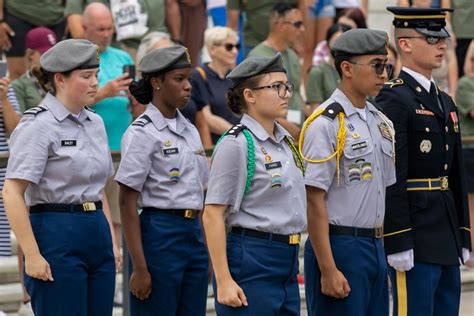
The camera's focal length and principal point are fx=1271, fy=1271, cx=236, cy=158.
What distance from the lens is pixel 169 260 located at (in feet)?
21.6

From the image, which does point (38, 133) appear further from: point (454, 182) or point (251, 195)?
point (454, 182)

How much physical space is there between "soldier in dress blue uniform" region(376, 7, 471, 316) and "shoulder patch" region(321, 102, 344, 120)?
491 millimetres

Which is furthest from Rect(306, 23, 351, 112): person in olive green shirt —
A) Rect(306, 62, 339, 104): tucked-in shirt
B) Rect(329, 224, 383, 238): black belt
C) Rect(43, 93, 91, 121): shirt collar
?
Rect(43, 93, 91, 121): shirt collar

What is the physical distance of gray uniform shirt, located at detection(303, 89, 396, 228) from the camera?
6219 mm

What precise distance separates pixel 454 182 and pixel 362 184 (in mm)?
921

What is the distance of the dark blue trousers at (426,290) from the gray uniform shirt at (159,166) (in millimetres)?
1161

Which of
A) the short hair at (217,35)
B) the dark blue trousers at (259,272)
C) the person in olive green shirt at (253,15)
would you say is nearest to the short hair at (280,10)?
the short hair at (217,35)

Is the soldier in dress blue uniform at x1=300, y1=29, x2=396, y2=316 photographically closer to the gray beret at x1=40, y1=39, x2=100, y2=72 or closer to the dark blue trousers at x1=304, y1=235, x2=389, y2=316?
the dark blue trousers at x1=304, y1=235, x2=389, y2=316

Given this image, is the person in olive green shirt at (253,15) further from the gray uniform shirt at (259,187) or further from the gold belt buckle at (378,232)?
the gray uniform shirt at (259,187)

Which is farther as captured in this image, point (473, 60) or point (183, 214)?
point (473, 60)

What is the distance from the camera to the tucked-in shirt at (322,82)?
407 inches

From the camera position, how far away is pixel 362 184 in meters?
6.25

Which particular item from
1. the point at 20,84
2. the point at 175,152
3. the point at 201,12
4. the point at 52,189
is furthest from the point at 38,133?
the point at 201,12

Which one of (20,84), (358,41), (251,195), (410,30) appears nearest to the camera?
(251,195)
